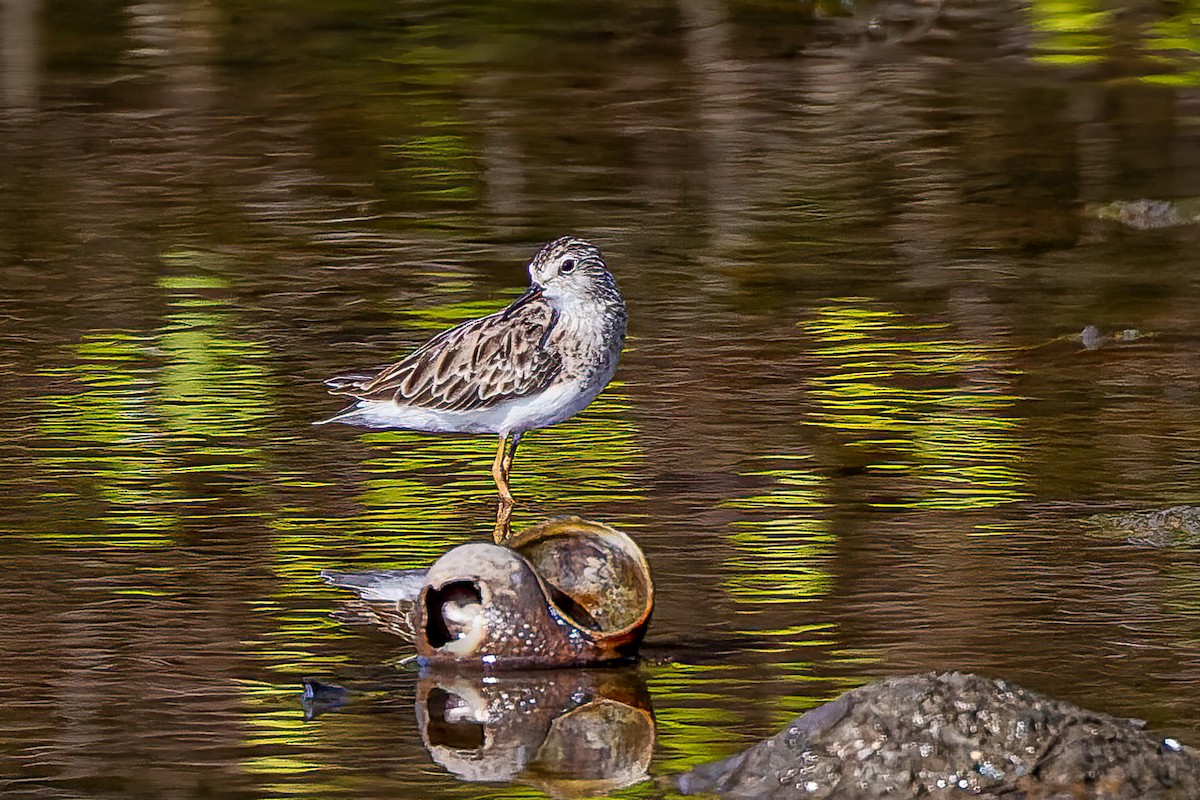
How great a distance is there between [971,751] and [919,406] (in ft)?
17.2

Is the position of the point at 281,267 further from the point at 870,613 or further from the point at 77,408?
the point at 870,613

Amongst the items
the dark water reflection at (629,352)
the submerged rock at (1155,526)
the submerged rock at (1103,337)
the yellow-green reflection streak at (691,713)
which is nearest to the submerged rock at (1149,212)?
the dark water reflection at (629,352)

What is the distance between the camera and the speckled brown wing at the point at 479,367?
32.6 feet

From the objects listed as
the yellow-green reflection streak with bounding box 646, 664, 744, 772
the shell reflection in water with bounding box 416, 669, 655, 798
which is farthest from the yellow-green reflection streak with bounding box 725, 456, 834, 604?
the shell reflection in water with bounding box 416, 669, 655, 798

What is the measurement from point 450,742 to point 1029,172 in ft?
34.9

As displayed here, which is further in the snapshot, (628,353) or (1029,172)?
(1029,172)

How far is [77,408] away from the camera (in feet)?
39.0

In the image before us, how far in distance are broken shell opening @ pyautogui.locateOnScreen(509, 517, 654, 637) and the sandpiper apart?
1348 millimetres

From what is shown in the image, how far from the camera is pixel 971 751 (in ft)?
21.5

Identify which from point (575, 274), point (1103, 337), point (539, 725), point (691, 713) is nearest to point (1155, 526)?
point (575, 274)

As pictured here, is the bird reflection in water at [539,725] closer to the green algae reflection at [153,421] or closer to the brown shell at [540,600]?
the brown shell at [540,600]

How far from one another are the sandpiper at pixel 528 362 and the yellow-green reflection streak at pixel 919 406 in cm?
133

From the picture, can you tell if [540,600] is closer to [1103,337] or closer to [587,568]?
[587,568]

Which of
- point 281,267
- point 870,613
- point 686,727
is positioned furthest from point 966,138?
point 686,727
